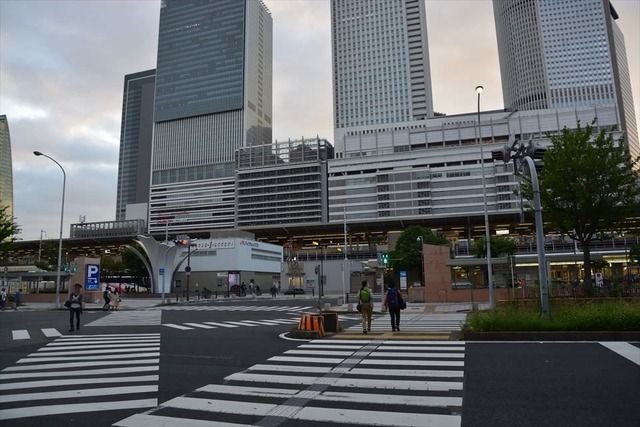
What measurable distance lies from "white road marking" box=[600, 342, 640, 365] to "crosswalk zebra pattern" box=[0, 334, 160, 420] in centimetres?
925

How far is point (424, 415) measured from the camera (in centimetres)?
605

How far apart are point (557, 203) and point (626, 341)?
14011mm

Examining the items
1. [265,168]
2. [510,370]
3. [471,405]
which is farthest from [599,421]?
[265,168]

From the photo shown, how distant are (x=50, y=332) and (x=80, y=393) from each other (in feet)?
40.0

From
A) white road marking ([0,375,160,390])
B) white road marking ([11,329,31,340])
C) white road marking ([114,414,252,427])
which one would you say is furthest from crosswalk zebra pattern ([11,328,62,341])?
white road marking ([114,414,252,427])

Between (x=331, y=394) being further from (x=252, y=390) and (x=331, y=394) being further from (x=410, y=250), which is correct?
(x=410, y=250)

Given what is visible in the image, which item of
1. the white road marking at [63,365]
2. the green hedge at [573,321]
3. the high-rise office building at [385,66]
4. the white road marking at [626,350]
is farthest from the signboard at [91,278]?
the high-rise office building at [385,66]

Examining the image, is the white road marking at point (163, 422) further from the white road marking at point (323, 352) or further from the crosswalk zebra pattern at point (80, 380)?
the white road marking at point (323, 352)

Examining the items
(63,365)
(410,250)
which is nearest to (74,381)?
(63,365)

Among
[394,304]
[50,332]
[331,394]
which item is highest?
[394,304]

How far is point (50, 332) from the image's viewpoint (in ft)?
58.6

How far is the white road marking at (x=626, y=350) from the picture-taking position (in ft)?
31.3

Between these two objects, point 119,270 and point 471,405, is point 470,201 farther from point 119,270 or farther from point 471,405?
point 471,405

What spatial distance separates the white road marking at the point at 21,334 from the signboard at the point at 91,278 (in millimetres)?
25983
